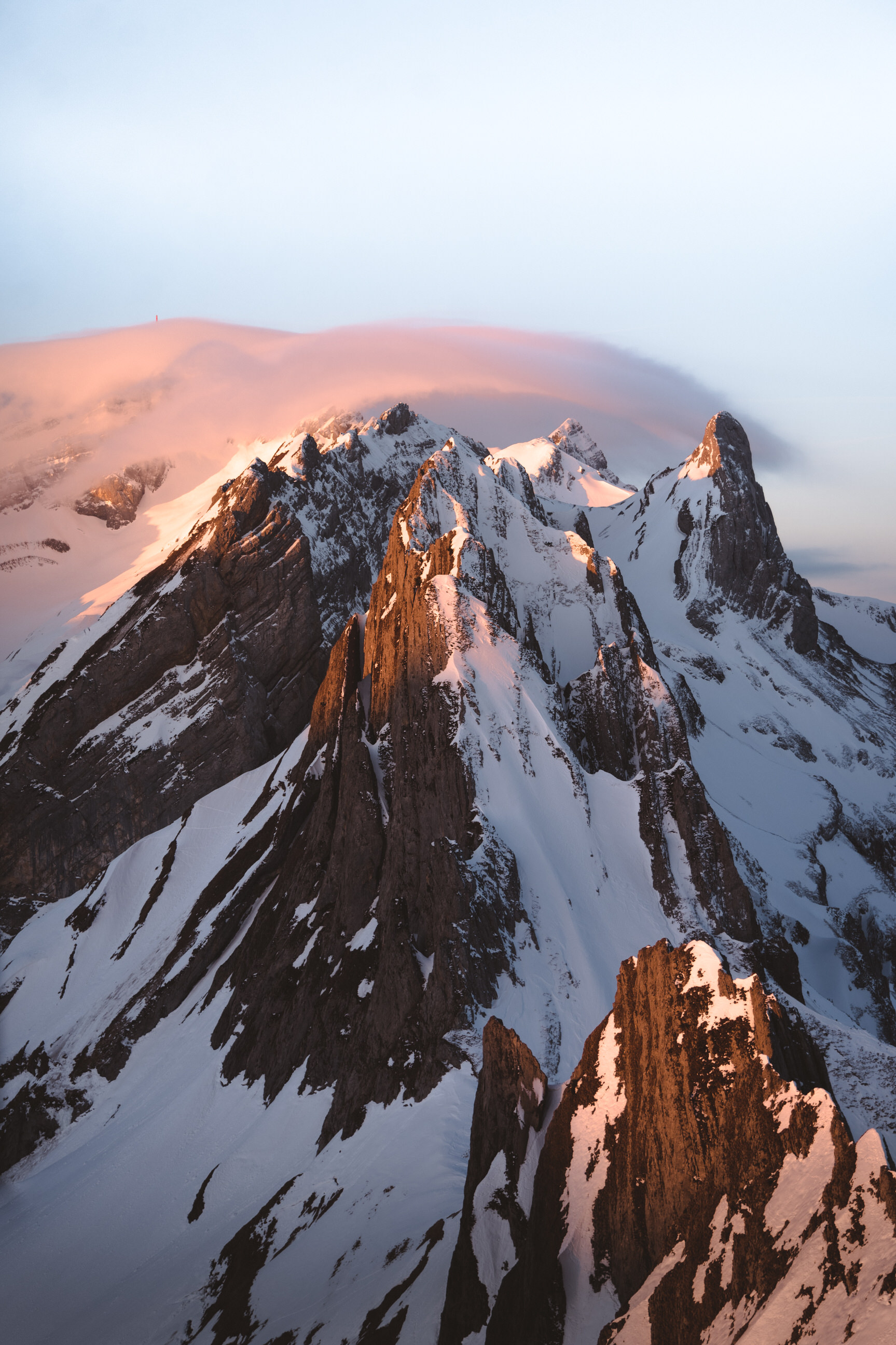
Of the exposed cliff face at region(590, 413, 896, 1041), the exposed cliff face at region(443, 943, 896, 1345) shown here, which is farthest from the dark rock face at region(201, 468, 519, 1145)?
the exposed cliff face at region(443, 943, 896, 1345)

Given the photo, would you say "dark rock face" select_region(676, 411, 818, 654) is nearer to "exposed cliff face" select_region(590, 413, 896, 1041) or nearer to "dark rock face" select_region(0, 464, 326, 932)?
"exposed cliff face" select_region(590, 413, 896, 1041)

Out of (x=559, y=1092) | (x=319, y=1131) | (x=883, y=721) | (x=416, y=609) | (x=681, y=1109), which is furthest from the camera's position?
(x=883, y=721)

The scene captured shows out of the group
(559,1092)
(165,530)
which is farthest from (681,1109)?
(165,530)

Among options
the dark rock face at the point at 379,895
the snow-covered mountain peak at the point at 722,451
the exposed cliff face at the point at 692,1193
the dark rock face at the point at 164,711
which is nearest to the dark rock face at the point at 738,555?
the snow-covered mountain peak at the point at 722,451

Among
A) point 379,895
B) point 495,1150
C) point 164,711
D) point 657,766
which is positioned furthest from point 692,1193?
point 164,711

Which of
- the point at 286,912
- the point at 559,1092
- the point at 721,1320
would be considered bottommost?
the point at 286,912

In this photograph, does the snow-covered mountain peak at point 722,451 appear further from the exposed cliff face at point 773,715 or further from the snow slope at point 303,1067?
the snow slope at point 303,1067

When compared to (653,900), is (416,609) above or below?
above

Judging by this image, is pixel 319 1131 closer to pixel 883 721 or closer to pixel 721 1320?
pixel 721 1320
